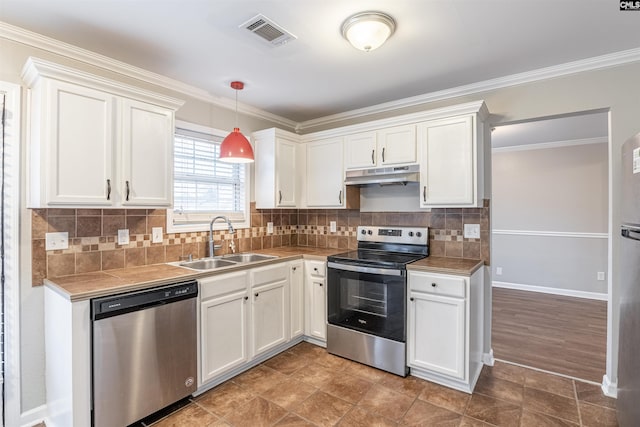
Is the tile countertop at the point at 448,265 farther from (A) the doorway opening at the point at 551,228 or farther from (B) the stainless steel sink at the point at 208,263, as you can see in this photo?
(B) the stainless steel sink at the point at 208,263

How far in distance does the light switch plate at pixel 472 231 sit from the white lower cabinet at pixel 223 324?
1.96 metres

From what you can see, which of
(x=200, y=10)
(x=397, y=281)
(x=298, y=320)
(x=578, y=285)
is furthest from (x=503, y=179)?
(x=200, y=10)

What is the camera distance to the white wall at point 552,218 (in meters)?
4.82

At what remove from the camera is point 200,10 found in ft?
5.88

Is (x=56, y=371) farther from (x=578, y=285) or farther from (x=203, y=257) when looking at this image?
(x=578, y=285)

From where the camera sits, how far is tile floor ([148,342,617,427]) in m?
2.05

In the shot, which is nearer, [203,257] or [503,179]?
[203,257]

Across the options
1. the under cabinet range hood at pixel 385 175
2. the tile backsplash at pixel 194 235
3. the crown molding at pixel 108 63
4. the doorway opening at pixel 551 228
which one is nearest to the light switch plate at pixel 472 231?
the tile backsplash at pixel 194 235

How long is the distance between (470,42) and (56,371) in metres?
3.32

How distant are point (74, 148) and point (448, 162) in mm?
2667

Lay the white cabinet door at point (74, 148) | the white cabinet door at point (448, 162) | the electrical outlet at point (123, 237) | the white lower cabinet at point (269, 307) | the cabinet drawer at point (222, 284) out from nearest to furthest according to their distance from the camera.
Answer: the white cabinet door at point (74, 148) < the cabinet drawer at point (222, 284) < the electrical outlet at point (123, 237) < the white cabinet door at point (448, 162) < the white lower cabinet at point (269, 307)

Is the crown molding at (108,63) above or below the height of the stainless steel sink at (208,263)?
above

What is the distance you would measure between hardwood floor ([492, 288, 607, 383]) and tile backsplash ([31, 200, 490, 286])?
1075 millimetres

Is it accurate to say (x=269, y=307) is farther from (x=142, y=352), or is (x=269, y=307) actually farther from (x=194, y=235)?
(x=142, y=352)
